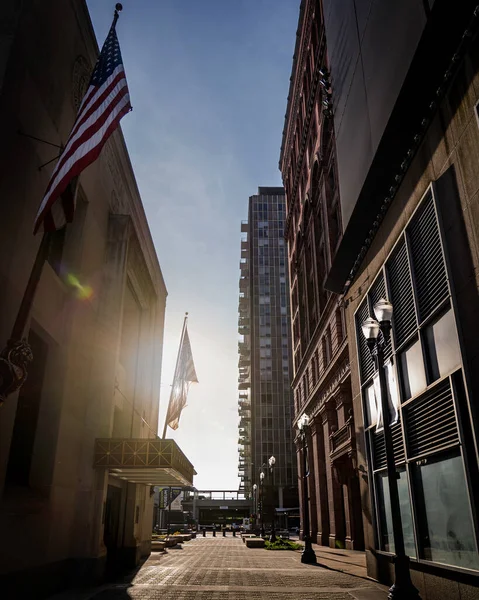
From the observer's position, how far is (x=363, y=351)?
18.9 m

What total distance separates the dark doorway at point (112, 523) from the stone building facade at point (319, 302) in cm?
1292

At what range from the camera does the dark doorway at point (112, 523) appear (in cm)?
2208

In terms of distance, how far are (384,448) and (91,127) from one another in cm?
1279

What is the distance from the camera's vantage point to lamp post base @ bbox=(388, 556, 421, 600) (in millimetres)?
9305

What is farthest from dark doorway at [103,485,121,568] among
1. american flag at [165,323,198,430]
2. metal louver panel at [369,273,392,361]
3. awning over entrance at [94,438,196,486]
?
metal louver panel at [369,273,392,361]

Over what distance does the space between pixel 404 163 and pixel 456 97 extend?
10.0 ft

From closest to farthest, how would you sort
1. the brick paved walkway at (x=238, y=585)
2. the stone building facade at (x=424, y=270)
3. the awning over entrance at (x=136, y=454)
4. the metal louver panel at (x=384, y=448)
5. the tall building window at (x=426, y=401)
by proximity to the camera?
the stone building facade at (x=424, y=270)
the tall building window at (x=426, y=401)
the brick paved walkway at (x=238, y=585)
the metal louver panel at (x=384, y=448)
the awning over entrance at (x=136, y=454)

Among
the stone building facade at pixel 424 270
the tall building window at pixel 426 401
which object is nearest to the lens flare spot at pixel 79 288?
the stone building facade at pixel 424 270

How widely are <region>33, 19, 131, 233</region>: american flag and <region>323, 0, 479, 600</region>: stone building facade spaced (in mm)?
7304

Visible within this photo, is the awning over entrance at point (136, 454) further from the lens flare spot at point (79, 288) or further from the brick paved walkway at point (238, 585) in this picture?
the lens flare spot at point (79, 288)

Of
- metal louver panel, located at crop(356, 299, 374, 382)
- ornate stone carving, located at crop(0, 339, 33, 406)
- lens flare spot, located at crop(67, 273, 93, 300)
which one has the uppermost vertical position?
lens flare spot, located at crop(67, 273, 93, 300)

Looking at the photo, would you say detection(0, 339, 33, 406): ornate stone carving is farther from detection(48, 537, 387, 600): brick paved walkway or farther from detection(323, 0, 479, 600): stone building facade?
detection(323, 0, 479, 600): stone building facade

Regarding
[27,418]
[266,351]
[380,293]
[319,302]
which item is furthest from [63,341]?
[266,351]

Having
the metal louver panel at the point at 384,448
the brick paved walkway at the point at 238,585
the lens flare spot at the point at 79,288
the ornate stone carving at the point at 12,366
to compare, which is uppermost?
the lens flare spot at the point at 79,288
